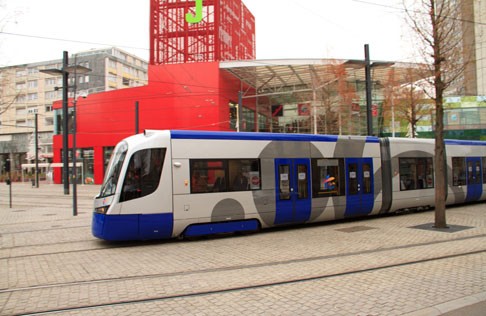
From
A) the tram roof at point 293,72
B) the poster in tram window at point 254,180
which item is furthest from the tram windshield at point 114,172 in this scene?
the tram roof at point 293,72

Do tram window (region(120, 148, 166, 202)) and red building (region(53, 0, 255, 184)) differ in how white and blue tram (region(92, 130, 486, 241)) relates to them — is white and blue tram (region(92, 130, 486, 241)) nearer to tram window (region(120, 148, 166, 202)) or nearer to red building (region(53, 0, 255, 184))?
tram window (region(120, 148, 166, 202))

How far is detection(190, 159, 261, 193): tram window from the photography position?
9.79 m

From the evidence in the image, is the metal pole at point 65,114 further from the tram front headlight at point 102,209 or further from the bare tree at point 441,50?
the bare tree at point 441,50

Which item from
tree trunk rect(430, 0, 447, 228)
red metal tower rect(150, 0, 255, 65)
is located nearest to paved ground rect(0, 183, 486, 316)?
tree trunk rect(430, 0, 447, 228)

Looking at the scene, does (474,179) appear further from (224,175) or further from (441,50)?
(224,175)

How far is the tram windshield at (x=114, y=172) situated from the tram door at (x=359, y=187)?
6892 millimetres

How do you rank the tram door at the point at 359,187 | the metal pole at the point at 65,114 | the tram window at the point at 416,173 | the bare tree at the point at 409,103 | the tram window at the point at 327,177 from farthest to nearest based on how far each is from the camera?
the metal pole at the point at 65,114
the bare tree at the point at 409,103
the tram window at the point at 416,173
the tram door at the point at 359,187
the tram window at the point at 327,177

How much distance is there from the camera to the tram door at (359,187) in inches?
490

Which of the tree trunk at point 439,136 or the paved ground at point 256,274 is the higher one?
the tree trunk at point 439,136

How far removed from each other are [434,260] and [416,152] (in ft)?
26.3

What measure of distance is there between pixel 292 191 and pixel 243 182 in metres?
1.61

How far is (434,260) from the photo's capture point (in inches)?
294

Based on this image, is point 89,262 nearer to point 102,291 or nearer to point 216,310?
point 102,291

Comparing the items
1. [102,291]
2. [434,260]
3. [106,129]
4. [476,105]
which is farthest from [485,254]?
[476,105]
